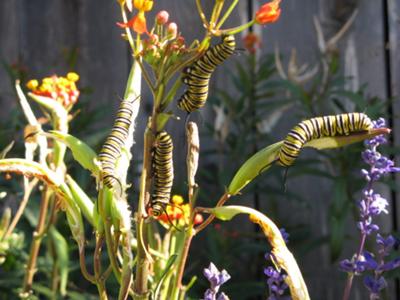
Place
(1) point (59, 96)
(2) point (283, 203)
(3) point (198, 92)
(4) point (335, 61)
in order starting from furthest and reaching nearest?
(2) point (283, 203)
(4) point (335, 61)
(1) point (59, 96)
(3) point (198, 92)

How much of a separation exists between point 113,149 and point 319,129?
0.19 metres

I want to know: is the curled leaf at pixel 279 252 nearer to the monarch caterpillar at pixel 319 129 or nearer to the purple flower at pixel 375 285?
the monarch caterpillar at pixel 319 129

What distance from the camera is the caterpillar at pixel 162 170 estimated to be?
0.80 m

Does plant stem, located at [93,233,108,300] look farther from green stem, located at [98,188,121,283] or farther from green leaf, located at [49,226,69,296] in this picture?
green leaf, located at [49,226,69,296]

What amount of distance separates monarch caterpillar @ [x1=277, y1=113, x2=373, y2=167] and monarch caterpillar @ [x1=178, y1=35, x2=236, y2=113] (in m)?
0.09

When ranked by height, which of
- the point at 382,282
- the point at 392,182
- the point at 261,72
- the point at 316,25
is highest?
the point at 316,25

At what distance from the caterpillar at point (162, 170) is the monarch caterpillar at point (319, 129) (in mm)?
108

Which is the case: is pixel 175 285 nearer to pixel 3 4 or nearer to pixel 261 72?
pixel 261 72

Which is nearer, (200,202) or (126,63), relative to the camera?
(200,202)

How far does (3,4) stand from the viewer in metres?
2.56

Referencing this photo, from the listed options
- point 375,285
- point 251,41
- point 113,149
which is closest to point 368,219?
point 375,285

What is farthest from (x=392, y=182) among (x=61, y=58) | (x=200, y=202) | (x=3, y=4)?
(x=3, y=4)

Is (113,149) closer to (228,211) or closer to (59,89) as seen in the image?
(228,211)

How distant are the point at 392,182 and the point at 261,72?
0.49 meters
